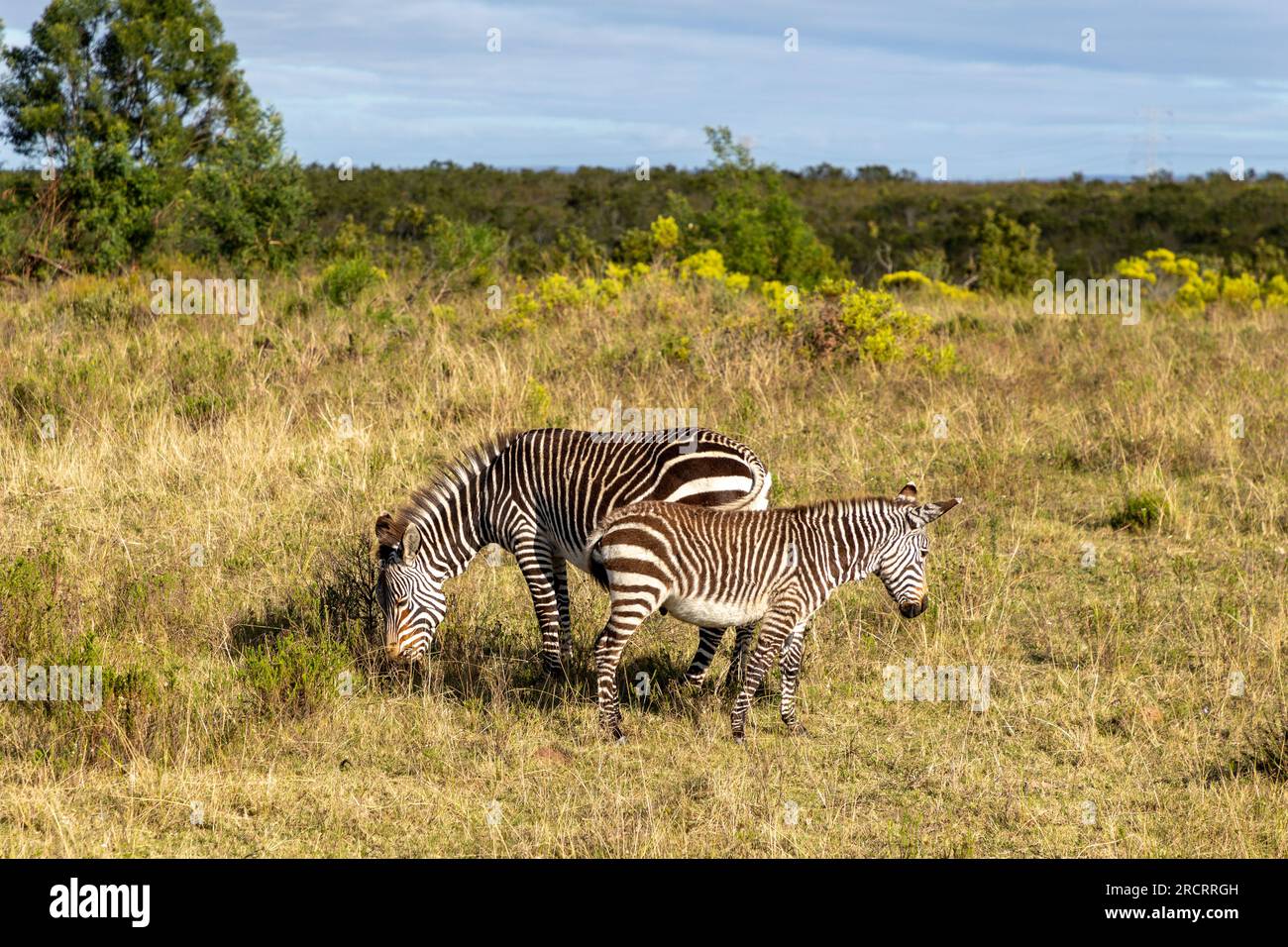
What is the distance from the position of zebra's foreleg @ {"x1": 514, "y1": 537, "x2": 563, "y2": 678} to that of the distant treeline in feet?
80.1

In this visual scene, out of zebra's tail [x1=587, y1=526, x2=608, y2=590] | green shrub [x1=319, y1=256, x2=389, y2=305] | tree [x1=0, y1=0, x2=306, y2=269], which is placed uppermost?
tree [x1=0, y1=0, x2=306, y2=269]

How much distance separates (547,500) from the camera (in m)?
7.61

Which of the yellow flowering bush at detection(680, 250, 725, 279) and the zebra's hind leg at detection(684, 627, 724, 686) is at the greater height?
the yellow flowering bush at detection(680, 250, 725, 279)

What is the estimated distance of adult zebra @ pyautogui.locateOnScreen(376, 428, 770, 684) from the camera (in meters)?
7.32

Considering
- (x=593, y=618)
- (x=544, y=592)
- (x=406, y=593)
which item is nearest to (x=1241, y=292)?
(x=593, y=618)

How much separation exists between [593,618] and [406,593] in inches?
60.6

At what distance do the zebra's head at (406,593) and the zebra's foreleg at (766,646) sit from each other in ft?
5.86

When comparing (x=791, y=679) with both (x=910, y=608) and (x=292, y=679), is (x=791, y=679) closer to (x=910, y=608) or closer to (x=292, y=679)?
(x=910, y=608)

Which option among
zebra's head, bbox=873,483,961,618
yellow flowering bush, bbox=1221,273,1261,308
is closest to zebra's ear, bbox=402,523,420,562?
zebra's head, bbox=873,483,961,618

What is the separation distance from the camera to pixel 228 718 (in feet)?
21.9

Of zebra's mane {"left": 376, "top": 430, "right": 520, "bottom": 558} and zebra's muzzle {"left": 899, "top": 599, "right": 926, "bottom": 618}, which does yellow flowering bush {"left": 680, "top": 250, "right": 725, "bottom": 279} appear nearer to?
zebra's mane {"left": 376, "top": 430, "right": 520, "bottom": 558}

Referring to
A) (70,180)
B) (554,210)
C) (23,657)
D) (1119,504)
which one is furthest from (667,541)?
(554,210)

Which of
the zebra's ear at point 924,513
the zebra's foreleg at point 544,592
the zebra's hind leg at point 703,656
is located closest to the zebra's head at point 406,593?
the zebra's foreleg at point 544,592

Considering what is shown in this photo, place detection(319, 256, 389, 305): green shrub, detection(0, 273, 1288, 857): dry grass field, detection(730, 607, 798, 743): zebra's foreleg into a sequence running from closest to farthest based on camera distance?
detection(0, 273, 1288, 857): dry grass field
detection(730, 607, 798, 743): zebra's foreleg
detection(319, 256, 389, 305): green shrub
